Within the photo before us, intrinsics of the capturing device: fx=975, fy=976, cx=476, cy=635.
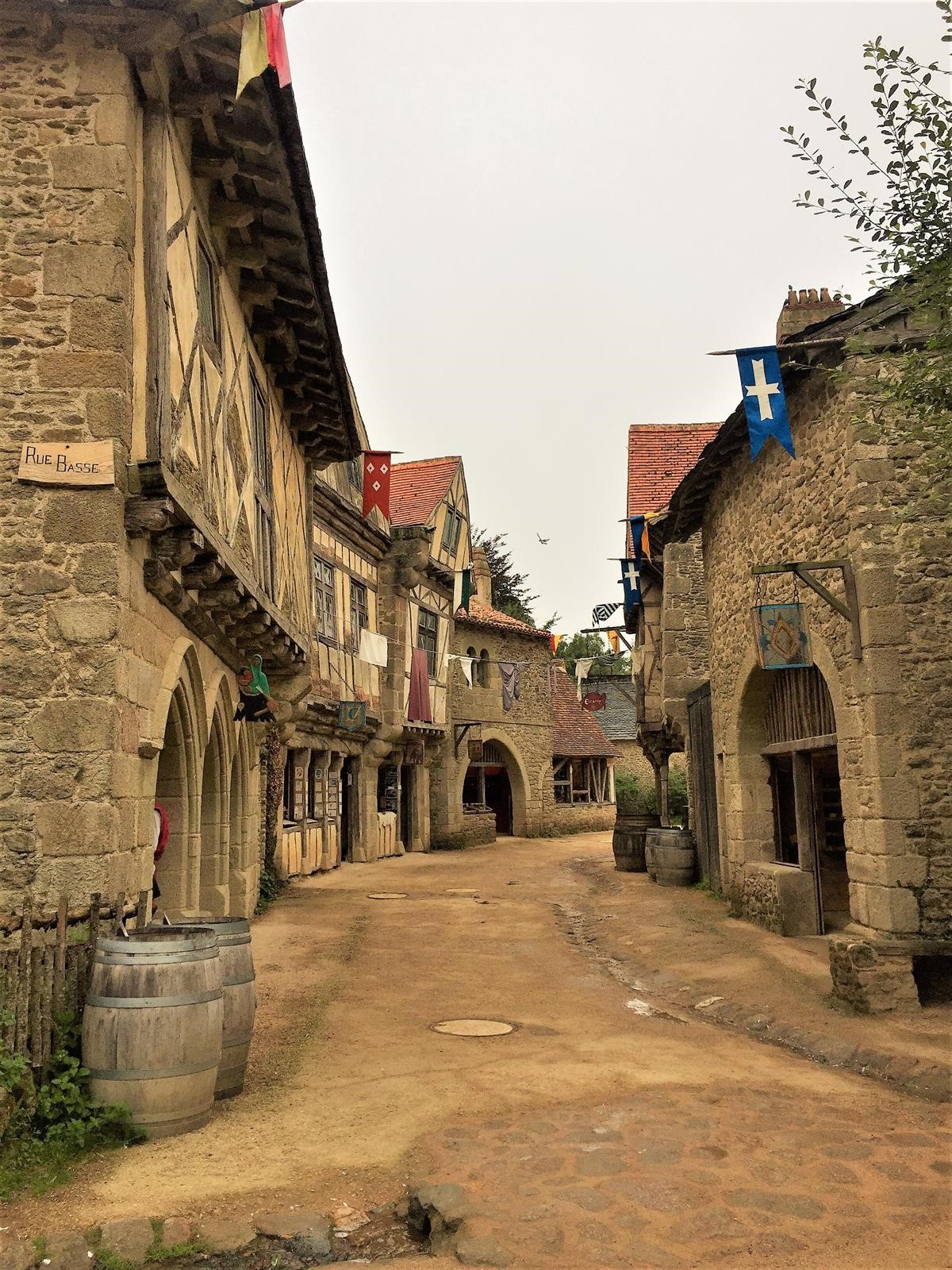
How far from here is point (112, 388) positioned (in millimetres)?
4875

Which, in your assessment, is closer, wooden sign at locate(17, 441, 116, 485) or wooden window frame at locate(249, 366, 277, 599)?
wooden sign at locate(17, 441, 116, 485)

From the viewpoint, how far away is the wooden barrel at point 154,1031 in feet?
13.4

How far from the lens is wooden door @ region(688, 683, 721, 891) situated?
12.2 m

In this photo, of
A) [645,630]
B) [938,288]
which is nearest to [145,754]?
[938,288]

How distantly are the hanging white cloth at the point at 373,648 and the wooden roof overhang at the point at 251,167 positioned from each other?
723cm

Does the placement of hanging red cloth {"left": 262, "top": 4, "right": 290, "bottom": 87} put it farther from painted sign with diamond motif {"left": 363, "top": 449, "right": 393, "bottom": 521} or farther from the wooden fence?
painted sign with diamond motif {"left": 363, "top": 449, "right": 393, "bottom": 521}

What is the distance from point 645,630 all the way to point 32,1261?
46.8ft

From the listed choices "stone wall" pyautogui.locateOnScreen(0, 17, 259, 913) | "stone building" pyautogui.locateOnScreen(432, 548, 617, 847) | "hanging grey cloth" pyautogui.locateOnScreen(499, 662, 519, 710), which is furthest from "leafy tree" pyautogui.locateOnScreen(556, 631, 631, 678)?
"stone wall" pyautogui.locateOnScreen(0, 17, 259, 913)

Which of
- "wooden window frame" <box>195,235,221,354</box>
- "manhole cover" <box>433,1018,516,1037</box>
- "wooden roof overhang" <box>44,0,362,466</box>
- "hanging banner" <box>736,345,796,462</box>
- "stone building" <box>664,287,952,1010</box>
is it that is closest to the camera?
"wooden roof overhang" <box>44,0,362,466</box>

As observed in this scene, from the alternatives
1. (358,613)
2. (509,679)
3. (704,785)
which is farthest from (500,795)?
(704,785)

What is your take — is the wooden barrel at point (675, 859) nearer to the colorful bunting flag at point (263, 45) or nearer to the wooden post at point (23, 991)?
the wooden post at point (23, 991)

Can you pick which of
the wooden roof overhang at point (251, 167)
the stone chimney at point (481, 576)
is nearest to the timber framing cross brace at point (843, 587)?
the wooden roof overhang at point (251, 167)

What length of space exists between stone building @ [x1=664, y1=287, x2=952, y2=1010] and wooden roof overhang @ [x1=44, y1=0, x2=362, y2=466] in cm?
360

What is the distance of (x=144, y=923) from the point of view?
4.79m
